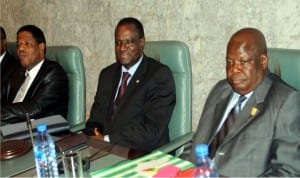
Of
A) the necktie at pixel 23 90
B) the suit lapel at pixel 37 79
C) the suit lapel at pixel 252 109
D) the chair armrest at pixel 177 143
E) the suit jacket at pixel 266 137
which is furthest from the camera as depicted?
the necktie at pixel 23 90

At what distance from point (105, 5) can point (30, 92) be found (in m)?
0.89

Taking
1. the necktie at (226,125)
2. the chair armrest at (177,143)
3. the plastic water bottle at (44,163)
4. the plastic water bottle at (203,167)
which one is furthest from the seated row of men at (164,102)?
the plastic water bottle at (44,163)

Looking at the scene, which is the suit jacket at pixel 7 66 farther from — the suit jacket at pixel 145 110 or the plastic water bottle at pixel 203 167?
the plastic water bottle at pixel 203 167

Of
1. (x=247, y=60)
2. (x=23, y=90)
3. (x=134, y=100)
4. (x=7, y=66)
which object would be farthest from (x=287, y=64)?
(x=7, y=66)

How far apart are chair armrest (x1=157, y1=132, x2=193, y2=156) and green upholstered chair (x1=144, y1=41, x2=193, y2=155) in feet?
0.08

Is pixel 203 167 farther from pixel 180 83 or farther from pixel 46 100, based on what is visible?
pixel 46 100

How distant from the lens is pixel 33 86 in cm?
292

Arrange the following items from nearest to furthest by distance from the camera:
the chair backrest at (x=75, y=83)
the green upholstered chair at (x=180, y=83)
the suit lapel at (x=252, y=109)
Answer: the suit lapel at (x=252, y=109)
the green upholstered chair at (x=180, y=83)
the chair backrest at (x=75, y=83)

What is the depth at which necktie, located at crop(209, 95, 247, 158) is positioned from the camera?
177cm

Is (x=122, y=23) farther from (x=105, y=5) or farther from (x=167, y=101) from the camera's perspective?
(x=105, y=5)

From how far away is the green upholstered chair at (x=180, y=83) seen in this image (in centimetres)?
218

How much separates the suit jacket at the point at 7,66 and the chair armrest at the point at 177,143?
182 cm

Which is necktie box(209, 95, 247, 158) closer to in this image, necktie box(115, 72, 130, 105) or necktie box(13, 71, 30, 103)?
necktie box(115, 72, 130, 105)

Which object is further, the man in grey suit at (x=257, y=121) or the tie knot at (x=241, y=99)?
the tie knot at (x=241, y=99)
